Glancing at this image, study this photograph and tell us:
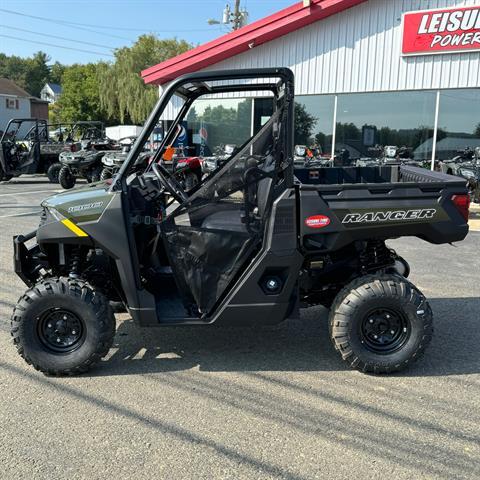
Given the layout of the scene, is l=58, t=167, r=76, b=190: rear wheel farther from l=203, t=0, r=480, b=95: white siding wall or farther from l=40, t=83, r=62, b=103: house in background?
l=40, t=83, r=62, b=103: house in background

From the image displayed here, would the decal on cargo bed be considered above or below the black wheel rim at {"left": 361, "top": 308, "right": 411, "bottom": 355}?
above

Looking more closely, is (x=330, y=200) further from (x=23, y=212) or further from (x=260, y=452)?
(x=23, y=212)

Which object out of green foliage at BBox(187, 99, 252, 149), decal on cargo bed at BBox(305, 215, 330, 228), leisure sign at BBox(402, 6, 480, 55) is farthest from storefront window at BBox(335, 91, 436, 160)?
decal on cargo bed at BBox(305, 215, 330, 228)

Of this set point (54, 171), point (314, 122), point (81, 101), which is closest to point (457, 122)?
point (314, 122)

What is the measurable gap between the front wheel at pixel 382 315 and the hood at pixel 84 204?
178 cm

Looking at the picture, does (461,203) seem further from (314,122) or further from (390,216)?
(314,122)

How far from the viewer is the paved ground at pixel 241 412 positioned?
2658 millimetres

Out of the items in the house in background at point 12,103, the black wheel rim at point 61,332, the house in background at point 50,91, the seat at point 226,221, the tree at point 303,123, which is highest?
the house in background at point 50,91

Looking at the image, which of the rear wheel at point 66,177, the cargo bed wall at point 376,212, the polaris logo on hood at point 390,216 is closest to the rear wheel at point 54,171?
the rear wheel at point 66,177

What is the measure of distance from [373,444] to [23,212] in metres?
10.1

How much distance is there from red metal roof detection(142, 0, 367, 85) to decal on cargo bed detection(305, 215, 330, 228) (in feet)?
36.6

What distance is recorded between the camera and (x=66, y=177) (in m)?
16.5

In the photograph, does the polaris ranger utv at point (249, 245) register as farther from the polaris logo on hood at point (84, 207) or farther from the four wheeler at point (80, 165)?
the four wheeler at point (80, 165)

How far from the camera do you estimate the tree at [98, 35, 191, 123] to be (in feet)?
148
